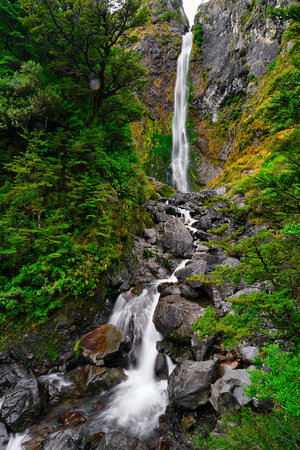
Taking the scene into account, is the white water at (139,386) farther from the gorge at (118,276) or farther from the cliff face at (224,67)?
the cliff face at (224,67)

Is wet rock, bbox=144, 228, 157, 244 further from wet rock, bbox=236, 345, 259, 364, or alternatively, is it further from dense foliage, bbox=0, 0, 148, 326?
wet rock, bbox=236, 345, 259, 364

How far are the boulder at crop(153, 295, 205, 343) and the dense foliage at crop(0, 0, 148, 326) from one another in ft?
Result: 8.27

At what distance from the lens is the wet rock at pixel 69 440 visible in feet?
12.4

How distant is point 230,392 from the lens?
371 cm

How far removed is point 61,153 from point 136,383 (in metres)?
8.31

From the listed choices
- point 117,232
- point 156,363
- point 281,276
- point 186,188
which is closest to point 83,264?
point 117,232

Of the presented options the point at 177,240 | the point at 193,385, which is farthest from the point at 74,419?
the point at 177,240

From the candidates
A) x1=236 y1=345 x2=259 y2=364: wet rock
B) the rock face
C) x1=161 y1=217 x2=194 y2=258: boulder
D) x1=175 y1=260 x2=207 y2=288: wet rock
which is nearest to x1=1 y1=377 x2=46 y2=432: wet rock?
x1=236 y1=345 x2=259 y2=364: wet rock

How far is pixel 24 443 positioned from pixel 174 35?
2345 inches

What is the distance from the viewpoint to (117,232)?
29.2 feet

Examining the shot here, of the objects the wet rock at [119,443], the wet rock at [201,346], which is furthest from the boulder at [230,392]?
the wet rock at [119,443]

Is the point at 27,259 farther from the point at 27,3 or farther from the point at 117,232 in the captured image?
the point at 27,3

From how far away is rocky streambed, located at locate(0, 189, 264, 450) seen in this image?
13.3 ft

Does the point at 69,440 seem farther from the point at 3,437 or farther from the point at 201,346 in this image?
the point at 201,346
